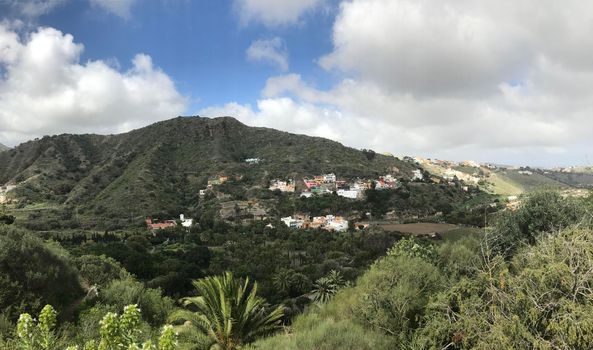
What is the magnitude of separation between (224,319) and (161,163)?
351ft

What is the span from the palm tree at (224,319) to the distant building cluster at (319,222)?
6811 centimetres

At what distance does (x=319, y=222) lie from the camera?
86438 millimetres

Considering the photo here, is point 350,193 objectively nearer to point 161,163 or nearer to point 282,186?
point 282,186

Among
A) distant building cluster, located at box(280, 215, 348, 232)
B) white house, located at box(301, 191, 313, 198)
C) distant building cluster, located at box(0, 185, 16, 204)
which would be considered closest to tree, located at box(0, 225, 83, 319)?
distant building cluster, located at box(280, 215, 348, 232)

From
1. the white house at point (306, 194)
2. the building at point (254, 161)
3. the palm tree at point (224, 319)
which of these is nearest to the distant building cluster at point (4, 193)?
the building at point (254, 161)

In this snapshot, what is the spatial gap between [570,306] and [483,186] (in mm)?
156063

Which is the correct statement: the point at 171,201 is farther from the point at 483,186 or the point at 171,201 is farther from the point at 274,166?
the point at 483,186

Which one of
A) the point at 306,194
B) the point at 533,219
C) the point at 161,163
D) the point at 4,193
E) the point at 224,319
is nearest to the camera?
the point at 224,319

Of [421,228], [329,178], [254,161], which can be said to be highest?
[254,161]

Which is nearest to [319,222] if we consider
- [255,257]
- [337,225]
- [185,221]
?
[337,225]

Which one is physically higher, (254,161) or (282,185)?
(254,161)

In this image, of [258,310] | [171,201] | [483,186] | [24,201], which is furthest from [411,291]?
[483,186]

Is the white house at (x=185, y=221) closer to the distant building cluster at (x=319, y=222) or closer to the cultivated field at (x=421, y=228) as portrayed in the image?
the distant building cluster at (x=319, y=222)

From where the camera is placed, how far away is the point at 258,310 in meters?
12.5
